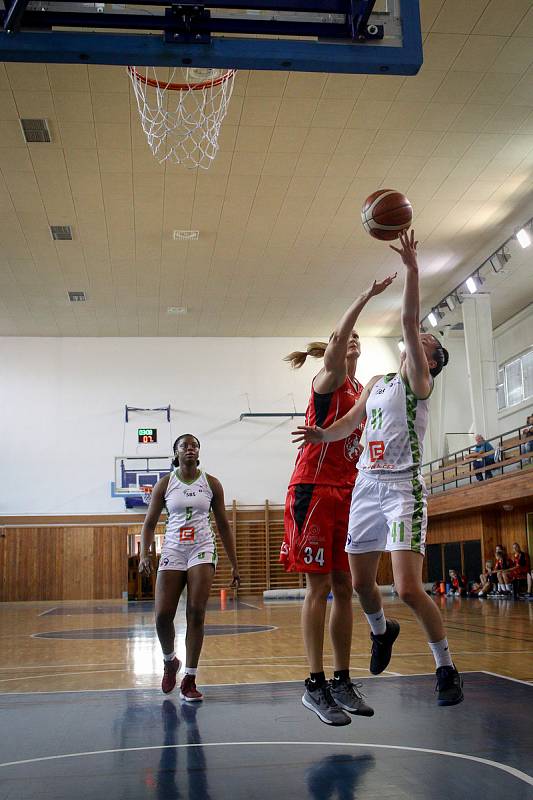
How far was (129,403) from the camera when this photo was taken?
24.7 m

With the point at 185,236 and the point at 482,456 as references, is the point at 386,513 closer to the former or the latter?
the point at 185,236

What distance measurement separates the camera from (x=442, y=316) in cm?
2170

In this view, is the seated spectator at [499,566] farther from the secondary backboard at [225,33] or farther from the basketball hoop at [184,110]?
the secondary backboard at [225,33]

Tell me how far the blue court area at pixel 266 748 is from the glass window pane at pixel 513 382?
1789 centimetres

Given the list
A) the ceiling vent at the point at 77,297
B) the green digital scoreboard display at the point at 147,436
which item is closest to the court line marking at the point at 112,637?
the ceiling vent at the point at 77,297

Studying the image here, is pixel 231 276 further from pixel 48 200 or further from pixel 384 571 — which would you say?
pixel 384 571

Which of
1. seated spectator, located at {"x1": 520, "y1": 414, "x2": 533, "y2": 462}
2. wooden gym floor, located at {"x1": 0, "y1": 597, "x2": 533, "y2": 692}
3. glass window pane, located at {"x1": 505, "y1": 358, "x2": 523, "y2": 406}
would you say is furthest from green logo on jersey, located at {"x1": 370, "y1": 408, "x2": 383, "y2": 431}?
glass window pane, located at {"x1": 505, "y1": 358, "x2": 523, "y2": 406}

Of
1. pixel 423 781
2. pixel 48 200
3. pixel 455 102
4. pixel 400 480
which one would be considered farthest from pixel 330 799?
pixel 48 200

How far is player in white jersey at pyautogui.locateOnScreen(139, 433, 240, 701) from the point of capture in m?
5.50

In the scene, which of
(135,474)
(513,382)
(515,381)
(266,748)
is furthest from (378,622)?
(135,474)

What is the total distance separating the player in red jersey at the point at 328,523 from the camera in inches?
165

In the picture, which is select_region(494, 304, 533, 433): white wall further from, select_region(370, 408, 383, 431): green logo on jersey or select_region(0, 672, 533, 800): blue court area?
select_region(370, 408, 383, 431): green logo on jersey

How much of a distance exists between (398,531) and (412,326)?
1.00 metres

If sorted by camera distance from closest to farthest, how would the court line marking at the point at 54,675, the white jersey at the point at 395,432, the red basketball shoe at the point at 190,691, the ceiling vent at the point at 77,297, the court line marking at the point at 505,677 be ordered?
the white jersey at the point at 395,432
the red basketball shoe at the point at 190,691
the court line marking at the point at 505,677
the court line marking at the point at 54,675
the ceiling vent at the point at 77,297
